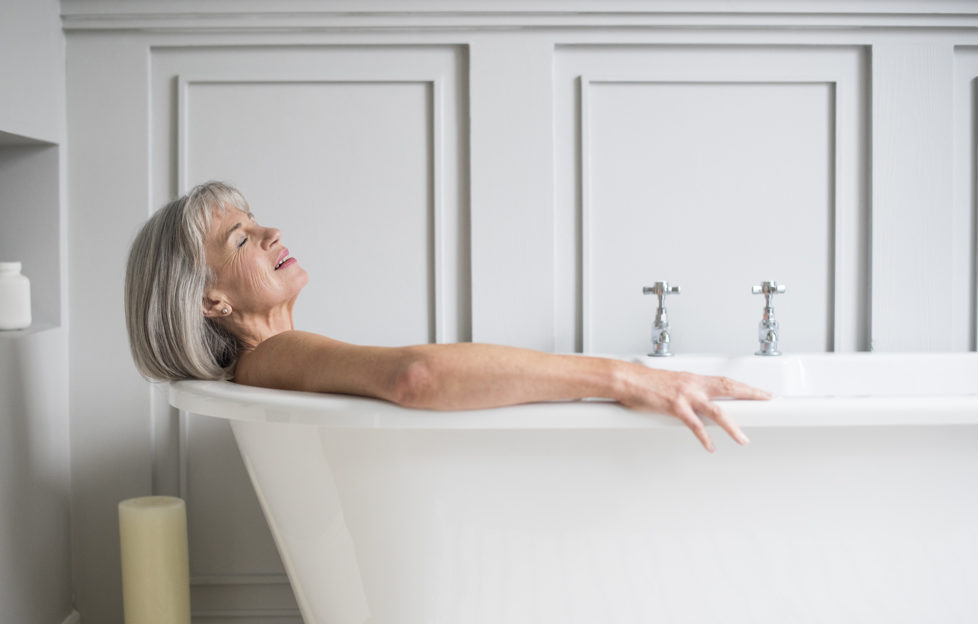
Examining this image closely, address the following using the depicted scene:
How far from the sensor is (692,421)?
929 millimetres

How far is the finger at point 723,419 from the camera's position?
937 millimetres

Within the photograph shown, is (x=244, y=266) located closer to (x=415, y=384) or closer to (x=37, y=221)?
(x=415, y=384)

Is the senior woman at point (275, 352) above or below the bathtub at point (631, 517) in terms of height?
above

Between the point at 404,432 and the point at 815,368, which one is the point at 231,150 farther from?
the point at 815,368

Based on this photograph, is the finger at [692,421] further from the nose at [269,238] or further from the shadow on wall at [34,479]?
the shadow on wall at [34,479]

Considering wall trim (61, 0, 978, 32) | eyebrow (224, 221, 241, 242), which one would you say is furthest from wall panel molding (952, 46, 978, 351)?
eyebrow (224, 221, 241, 242)

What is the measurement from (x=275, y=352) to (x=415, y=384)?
0.90 ft

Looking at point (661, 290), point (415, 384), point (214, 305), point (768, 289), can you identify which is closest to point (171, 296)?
point (214, 305)

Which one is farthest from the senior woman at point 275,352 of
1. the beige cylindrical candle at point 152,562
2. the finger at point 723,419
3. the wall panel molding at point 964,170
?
the wall panel molding at point 964,170

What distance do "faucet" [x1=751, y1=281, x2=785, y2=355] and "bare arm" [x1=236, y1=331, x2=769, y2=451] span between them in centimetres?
73

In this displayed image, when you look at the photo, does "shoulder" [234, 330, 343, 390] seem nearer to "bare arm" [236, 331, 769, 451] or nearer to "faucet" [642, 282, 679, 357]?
"bare arm" [236, 331, 769, 451]

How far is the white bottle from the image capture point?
5.09ft

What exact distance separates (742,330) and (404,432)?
3.45ft

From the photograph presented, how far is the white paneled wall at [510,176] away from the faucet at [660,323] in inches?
4.3
